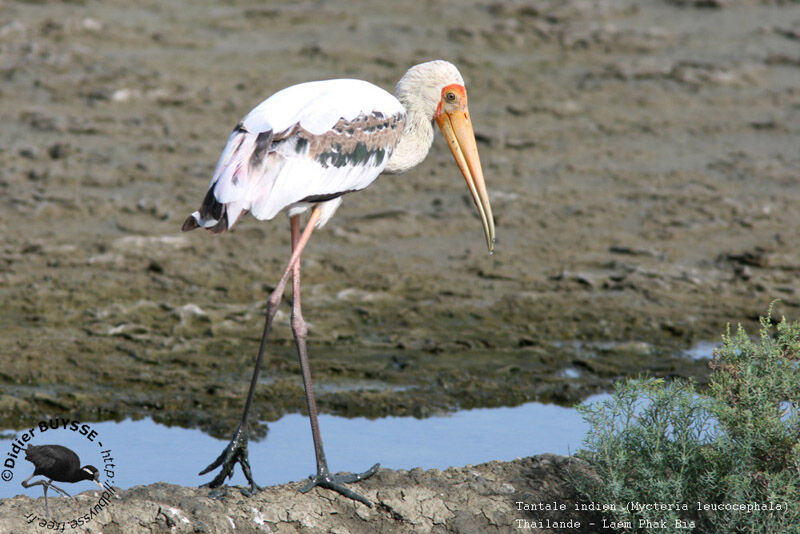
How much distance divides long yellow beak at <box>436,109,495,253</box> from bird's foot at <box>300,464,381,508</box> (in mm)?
1272

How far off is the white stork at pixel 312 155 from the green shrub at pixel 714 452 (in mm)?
1022

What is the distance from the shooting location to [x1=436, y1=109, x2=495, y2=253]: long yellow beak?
5.26m

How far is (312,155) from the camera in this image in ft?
15.3

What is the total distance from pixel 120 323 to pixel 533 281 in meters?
2.88

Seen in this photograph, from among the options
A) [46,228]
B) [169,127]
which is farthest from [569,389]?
[169,127]

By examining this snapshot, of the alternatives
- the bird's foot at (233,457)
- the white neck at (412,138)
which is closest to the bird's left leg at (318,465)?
the bird's foot at (233,457)

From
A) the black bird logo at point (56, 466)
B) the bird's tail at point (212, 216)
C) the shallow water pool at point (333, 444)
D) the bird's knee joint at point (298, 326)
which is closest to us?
the black bird logo at point (56, 466)

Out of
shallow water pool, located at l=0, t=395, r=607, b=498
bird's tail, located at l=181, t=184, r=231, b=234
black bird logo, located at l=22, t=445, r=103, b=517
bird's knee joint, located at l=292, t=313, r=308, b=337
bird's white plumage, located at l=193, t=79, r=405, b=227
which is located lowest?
shallow water pool, located at l=0, t=395, r=607, b=498

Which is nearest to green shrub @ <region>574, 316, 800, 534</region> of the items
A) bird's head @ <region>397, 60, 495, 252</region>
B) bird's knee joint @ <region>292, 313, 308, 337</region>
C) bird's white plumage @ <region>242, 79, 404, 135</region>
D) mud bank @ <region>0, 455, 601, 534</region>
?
mud bank @ <region>0, 455, 601, 534</region>

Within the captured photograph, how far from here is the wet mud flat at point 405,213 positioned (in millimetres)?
6527

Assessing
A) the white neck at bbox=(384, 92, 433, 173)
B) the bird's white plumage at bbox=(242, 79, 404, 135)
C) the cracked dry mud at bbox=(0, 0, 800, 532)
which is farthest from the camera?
the cracked dry mud at bbox=(0, 0, 800, 532)

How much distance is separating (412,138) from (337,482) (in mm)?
1611

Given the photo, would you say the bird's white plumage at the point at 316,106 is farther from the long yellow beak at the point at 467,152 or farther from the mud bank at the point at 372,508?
the mud bank at the point at 372,508

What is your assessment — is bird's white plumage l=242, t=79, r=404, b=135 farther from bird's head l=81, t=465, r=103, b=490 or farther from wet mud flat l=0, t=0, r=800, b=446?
wet mud flat l=0, t=0, r=800, b=446
